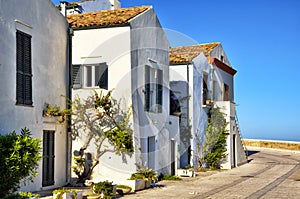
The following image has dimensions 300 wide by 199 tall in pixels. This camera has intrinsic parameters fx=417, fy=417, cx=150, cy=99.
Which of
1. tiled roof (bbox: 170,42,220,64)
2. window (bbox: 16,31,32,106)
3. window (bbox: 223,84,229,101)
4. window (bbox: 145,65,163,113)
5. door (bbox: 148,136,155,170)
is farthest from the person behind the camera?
window (bbox: 223,84,229,101)

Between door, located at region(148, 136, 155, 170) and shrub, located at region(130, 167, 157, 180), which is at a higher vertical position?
door, located at region(148, 136, 155, 170)

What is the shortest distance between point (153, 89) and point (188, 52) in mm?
8342

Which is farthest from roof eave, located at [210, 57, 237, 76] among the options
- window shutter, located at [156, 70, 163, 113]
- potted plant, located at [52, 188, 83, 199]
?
potted plant, located at [52, 188, 83, 199]

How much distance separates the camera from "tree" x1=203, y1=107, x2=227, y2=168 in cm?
A: 2561

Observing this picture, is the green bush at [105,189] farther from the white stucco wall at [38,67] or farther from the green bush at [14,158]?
the green bush at [14,158]

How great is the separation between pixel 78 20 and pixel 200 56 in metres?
9.73

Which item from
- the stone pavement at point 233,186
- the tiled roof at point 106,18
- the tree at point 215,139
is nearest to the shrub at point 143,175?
the stone pavement at point 233,186

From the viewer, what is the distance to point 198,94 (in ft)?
82.0

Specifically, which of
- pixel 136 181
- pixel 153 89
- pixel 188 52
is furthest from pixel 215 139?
pixel 136 181

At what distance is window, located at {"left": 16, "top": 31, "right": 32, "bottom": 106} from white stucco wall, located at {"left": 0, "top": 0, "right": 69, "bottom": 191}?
18 cm

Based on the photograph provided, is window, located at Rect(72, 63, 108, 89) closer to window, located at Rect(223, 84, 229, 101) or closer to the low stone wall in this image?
window, located at Rect(223, 84, 229, 101)

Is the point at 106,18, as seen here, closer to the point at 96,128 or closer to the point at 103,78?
the point at 103,78

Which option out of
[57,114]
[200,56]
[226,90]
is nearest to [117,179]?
[57,114]

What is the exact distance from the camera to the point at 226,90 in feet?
102
